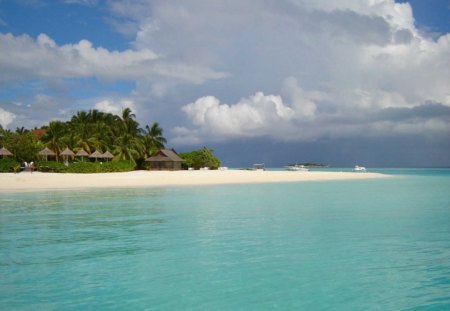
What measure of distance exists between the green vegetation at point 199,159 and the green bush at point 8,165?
81.8 feet

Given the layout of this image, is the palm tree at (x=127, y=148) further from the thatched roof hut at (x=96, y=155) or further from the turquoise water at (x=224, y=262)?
the turquoise water at (x=224, y=262)

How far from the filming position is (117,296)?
264 inches

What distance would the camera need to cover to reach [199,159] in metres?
65.2

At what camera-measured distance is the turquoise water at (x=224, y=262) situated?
21.4ft

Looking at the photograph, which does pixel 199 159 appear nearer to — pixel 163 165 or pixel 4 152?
pixel 163 165

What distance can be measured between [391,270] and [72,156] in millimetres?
49666

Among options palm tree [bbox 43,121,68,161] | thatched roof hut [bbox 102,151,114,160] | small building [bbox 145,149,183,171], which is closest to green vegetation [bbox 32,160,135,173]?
thatched roof hut [bbox 102,151,114,160]

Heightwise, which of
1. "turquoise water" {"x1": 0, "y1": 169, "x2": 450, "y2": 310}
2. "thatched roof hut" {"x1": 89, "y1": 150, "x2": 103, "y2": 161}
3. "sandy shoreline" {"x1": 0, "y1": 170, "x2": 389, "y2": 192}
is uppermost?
"thatched roof hut" {"x1": 89, "y1": 150, "x2": 103, "y2": 161}

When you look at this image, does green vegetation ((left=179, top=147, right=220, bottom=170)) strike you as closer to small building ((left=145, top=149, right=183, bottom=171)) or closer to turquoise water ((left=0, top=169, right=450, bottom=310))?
small building ((left=145, top=149, right=183, bottom=171))

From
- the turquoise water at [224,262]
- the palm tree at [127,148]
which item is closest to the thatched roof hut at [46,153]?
the palm tree at [127,148]

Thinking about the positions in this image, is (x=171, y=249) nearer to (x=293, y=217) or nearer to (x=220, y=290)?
(x=220, y=290)

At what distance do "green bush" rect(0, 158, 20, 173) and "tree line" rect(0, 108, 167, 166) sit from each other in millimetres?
2554

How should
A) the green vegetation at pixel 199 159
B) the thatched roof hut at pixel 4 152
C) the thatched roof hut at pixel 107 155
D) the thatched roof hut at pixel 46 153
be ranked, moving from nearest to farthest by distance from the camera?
the thatched roof hut at pixel 4 152 < the thatched roof hut at pixel 46 153 < the thatched roof hut at pixel 107 155 < the green vegetation at pixel 199 159

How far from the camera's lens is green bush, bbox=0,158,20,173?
45875mm
